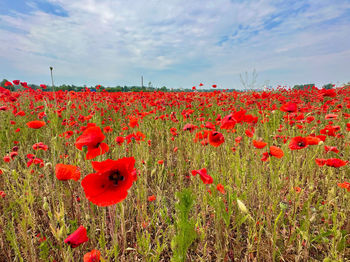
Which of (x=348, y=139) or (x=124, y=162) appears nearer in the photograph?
(x=124, y=162)

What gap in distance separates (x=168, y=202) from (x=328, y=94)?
2310mm

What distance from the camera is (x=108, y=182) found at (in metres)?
0.90

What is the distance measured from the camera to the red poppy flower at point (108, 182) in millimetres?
800

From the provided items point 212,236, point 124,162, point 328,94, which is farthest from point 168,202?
point 328,94

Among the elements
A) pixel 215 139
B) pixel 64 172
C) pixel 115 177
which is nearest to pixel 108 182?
pixel 115 177

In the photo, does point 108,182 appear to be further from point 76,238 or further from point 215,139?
point 215,139

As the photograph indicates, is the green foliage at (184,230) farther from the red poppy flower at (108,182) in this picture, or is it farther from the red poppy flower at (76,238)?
the red poppy flower at (76,238)

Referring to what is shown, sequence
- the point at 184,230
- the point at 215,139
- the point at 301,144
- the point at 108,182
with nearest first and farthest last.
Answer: the point at 108,182
the point at 184,230
the point at 215,139
the point at 301,144

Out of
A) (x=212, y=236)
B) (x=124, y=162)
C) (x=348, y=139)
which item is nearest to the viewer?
(x=124, y=162)

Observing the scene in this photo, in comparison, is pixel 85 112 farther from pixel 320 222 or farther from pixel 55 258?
pixel 320 222

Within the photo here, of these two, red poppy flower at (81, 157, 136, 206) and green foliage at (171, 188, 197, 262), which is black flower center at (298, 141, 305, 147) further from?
red poppy flower at (81, 157, 136, 206)

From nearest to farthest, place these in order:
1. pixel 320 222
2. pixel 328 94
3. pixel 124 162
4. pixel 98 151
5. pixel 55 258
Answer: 1. pixel 124 162
2. pixel 98 151
3. pixel 55 258
4. pixel 320 222
5. pixel 328 94


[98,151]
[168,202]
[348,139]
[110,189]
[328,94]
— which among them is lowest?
[168,202]

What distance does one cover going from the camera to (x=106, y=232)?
5.71 feet
